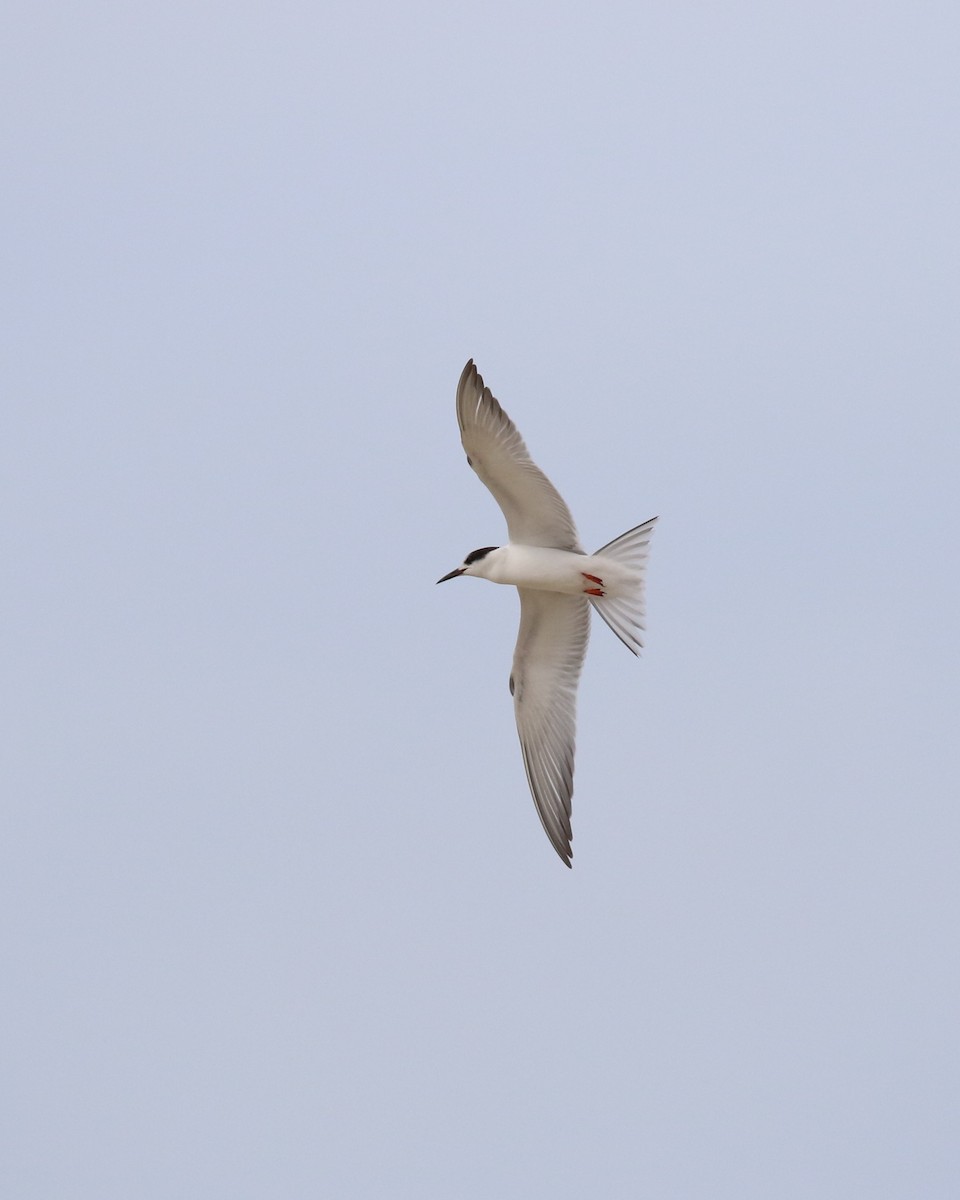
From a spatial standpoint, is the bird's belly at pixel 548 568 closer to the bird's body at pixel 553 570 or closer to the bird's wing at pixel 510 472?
the bird's body at pixel 553 570

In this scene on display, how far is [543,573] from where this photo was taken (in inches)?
516

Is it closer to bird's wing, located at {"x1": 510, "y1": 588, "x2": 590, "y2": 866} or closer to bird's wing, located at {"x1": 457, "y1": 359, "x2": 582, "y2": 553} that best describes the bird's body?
bird's wing, located at {"x1": 457, "y1": 359, "x2": 582, "y2": 553}

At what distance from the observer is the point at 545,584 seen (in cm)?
1321

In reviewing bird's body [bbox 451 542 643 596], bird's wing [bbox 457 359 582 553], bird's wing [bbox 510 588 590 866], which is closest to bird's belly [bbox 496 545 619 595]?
bird's body [bbox 451 542 643 596]

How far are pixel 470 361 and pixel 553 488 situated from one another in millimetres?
1108

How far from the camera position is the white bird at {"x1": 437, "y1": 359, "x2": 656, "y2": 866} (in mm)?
12531

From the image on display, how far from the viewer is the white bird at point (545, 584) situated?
41.1 feet

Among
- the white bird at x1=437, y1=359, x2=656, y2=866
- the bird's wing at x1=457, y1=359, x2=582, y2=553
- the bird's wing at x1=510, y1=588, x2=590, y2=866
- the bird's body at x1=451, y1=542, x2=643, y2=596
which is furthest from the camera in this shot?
the bird's wing at x1=510, y1=588, x2=590, y2=866

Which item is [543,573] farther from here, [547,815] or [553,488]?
[547,815]

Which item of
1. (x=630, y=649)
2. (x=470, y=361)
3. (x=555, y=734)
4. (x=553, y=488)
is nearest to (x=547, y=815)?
(x=555, y=734)

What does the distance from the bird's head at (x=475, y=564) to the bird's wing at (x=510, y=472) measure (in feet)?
0.75

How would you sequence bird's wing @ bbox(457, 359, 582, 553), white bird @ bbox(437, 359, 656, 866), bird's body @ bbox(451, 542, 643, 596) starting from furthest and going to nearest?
bird's body @ bbox(451, 542, 643, 596) < white bird @ bbox(437, 359, 656, 866) < bird's wing @ bbox(457, 359, 582, 553)

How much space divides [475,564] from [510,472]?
3.08 ft

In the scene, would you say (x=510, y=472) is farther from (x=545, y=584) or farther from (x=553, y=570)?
(x=545, y=584)
